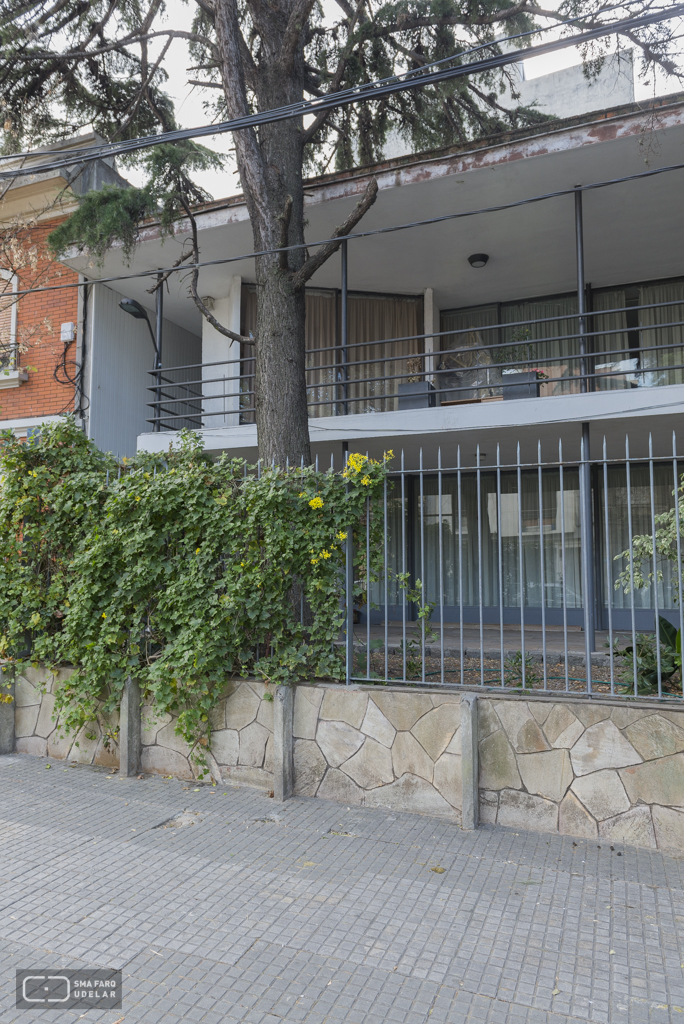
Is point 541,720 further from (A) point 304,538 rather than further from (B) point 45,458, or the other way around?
(B) point 45,458

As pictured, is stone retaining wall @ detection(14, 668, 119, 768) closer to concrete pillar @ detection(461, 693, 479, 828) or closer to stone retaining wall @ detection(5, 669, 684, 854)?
stone retaining wall @ detection(5, 669, 684, 854)

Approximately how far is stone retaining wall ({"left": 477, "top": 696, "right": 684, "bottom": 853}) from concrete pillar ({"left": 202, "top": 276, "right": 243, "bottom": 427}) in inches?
299

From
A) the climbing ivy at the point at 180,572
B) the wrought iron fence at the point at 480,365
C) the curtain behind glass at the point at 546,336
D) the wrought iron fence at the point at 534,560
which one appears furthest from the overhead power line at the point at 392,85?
the curtain behind glass at the point at 546,336

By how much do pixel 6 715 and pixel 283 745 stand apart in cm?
284

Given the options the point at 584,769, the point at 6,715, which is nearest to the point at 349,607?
the point at 584,769

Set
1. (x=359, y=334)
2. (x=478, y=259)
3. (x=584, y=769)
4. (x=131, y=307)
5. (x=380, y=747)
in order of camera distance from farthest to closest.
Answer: (x=359, y=334) < (x=131, y=307) < (x=478, y=259) < (x=380, y=747) < (x=584, y=769)

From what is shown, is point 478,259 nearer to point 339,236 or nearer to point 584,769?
point 339,236

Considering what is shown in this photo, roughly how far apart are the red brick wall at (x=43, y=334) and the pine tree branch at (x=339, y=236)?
597cm

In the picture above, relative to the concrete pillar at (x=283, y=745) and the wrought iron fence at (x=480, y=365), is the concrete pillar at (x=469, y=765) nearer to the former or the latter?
the concrete pillar at (x=283, y=745)

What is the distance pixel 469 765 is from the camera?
4.49 m

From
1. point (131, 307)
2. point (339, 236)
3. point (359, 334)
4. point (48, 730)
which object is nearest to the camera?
point (48, 730)

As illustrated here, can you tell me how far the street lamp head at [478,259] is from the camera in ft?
33.5

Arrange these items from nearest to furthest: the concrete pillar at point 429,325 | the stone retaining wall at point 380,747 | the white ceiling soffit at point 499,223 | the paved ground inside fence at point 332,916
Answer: the paved ground inside fence at point 332,916, the stone retaining wall at point 380,747, the white ceiling soffit at point 499,223, the concrete pillar at point 429,325

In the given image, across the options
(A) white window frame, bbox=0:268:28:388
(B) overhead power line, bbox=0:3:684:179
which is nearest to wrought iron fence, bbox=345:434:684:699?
(B) overhead power line, bbox=0:3:684:179
